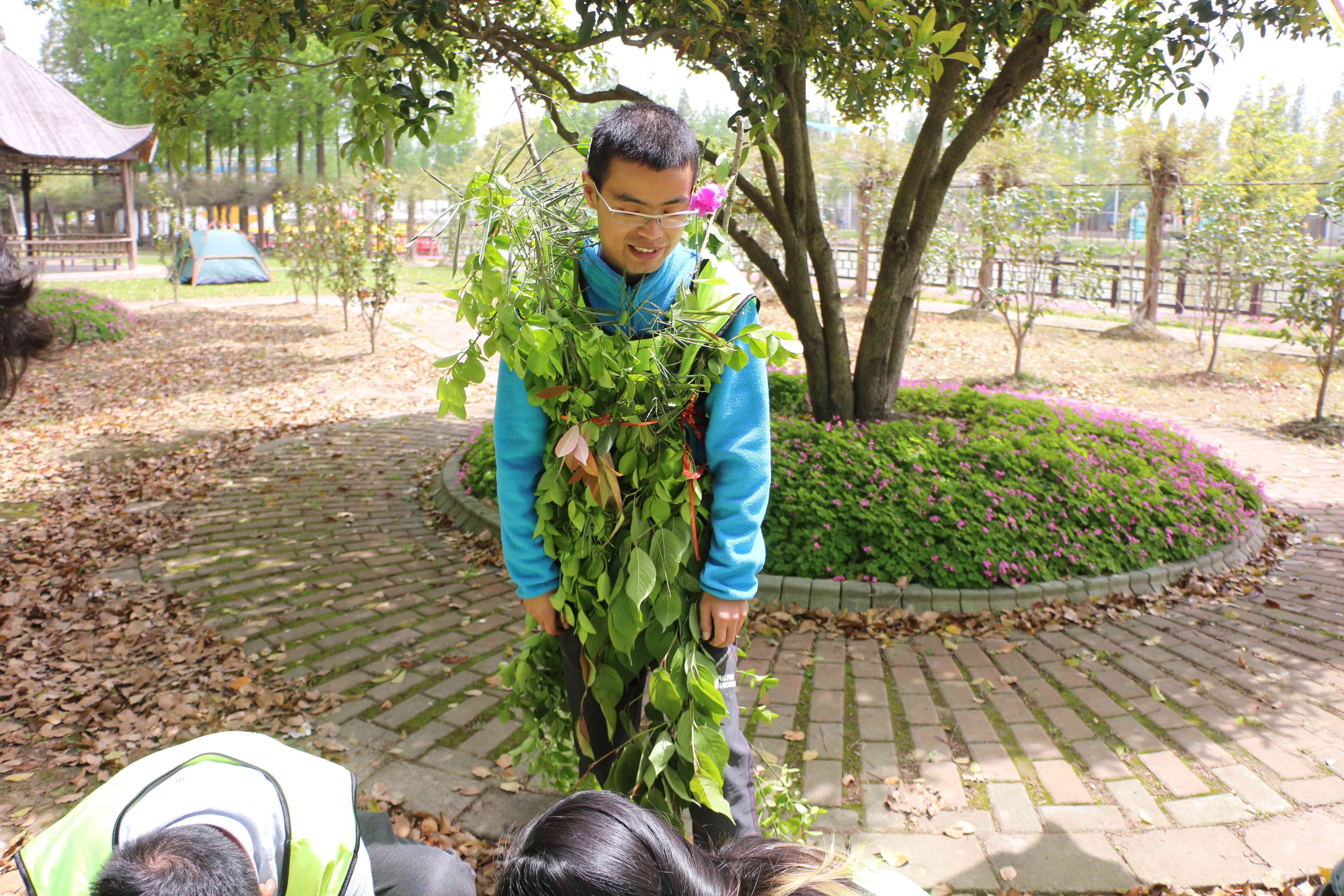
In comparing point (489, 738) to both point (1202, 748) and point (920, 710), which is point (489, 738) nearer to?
point (920, 710)

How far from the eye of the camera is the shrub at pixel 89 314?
44.7ft

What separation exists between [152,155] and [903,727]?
3087 centimetres

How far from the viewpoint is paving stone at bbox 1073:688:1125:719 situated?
3736mm

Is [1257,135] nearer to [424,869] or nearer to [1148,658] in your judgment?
[1148,658]

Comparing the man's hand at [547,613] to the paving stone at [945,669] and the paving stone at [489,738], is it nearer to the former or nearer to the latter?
the paving stone at [489,738]

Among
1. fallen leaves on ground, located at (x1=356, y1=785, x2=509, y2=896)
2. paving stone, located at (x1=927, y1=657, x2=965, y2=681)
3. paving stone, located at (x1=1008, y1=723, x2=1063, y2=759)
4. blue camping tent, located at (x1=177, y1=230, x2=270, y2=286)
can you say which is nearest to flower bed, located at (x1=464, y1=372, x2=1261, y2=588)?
paving stone, located at (x1=927, y1=657, x2=965, y2=681)

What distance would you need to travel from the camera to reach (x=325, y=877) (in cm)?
155

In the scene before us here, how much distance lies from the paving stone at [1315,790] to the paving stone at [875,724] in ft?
4.48

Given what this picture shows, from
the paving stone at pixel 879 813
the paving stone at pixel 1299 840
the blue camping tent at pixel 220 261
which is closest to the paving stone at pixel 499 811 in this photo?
the paving stone at pixel 879 813

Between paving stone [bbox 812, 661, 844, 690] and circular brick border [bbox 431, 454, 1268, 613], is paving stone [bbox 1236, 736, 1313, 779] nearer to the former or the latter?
Answer: circular brick border [bbox 431, 454, 1268, 613]

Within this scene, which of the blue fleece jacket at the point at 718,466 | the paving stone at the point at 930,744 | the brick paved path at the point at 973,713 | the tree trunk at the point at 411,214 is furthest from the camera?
the tree trunk at the point at 411,214

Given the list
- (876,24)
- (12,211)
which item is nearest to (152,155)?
(12,211)

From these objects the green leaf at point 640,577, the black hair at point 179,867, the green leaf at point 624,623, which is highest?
the green leaf at point 640,577

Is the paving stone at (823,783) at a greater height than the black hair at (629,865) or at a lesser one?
lesser
